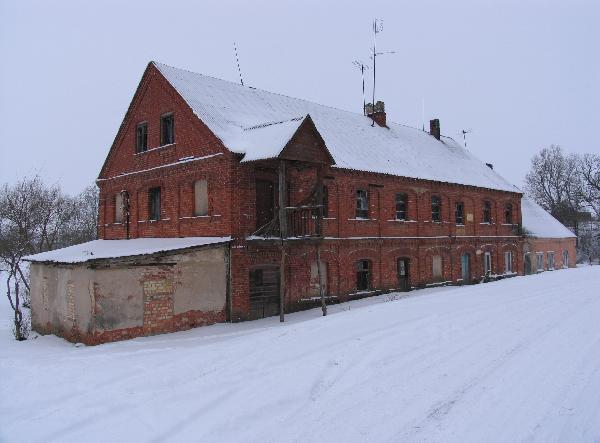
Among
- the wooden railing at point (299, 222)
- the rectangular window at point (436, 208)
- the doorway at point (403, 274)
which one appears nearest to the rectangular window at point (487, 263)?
the rectangular window at point (436, 208)

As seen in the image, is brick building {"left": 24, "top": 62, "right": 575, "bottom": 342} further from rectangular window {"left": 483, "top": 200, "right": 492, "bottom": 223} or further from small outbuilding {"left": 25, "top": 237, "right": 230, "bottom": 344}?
rectangular window {"left": 483, "top": 200, "right": 492, "bottom": 223}

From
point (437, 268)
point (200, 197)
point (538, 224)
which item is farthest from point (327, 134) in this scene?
point (538, 224)

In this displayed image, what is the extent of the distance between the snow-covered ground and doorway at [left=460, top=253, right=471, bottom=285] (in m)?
14.0

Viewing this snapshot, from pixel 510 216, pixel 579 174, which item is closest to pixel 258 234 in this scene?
pixel 510 216

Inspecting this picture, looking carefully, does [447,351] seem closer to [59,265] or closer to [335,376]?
[335,376]

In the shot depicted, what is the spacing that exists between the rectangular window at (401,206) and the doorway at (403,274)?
204cm

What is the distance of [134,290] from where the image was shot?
1376cm

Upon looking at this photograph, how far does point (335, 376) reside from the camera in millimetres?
8016

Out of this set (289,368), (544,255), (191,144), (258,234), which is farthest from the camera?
(544,255)

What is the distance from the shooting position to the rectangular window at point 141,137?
20.6 meters

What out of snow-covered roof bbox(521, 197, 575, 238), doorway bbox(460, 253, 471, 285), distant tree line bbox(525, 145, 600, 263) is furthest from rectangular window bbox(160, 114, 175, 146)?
distant tree line bbox(525, 145, 600, 263)

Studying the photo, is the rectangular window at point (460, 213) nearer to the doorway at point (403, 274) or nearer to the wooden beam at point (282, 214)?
the doorway at point (403, 274)

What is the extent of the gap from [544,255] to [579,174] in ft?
83.7

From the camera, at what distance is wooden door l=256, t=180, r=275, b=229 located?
17125 millimetres
